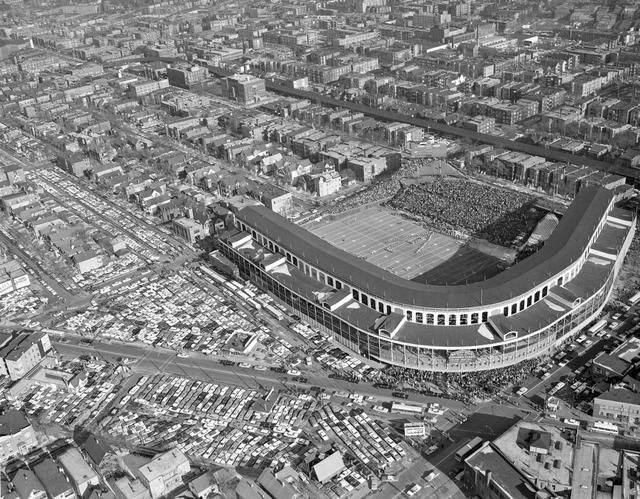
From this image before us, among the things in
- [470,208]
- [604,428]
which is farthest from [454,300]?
[470,208]

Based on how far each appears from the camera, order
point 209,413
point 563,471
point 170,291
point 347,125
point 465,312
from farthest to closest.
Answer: point 347,125
point 170,291
point 465,312
point 209,413
point 563,471

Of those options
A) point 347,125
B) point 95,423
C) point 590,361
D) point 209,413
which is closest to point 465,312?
point 590,361

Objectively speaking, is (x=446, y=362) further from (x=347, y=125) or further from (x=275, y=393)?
(x=347, y=125)

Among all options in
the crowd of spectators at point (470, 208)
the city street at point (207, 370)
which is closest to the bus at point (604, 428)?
the city street at point (207, 370)

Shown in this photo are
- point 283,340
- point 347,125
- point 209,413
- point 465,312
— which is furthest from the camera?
point 347,125

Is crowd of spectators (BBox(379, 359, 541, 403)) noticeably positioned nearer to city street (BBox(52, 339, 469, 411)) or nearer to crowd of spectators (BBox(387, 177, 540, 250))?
city street (BBox(52, 339, 469, 411))
